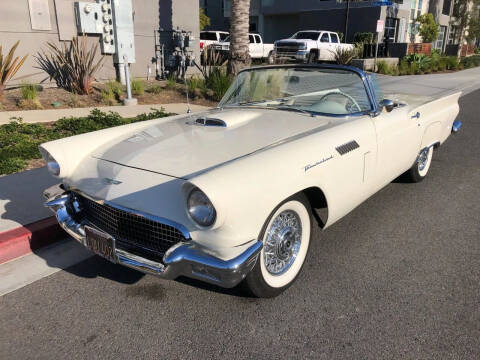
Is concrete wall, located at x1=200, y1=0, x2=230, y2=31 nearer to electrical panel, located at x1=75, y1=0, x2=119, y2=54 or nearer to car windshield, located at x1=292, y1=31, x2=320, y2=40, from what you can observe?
car windshield, located at x1=292, y1=31, x2=320, y2=40

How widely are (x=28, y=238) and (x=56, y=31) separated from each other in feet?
30.4

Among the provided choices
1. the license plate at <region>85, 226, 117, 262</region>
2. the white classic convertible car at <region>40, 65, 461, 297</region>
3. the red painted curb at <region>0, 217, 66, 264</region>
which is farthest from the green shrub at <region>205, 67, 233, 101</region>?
the license plate at <region>85, 226, 117, 262</region>

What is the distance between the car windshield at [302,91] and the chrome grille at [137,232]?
1798mm

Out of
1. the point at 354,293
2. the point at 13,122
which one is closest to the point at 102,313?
the point at 354,293

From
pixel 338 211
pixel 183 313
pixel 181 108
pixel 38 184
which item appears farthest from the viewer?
pixel 181 108

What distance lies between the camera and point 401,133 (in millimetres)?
3863

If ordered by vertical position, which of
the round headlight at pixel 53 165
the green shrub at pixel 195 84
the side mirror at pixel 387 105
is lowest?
the green shrub at pixel 195 84

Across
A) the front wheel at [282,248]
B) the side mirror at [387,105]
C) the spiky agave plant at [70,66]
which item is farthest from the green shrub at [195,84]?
the front wheel at [282,248]

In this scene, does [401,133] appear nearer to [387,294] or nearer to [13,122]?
[387,294]

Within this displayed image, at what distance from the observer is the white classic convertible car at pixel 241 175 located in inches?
89.3

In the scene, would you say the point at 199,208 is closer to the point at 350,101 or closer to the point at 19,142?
the point at 350,101

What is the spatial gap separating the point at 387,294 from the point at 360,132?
4.09 feet

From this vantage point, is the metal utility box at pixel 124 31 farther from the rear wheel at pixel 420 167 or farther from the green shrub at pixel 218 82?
the rear wheel at pixel 420 167

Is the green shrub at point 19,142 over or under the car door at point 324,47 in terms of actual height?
under
